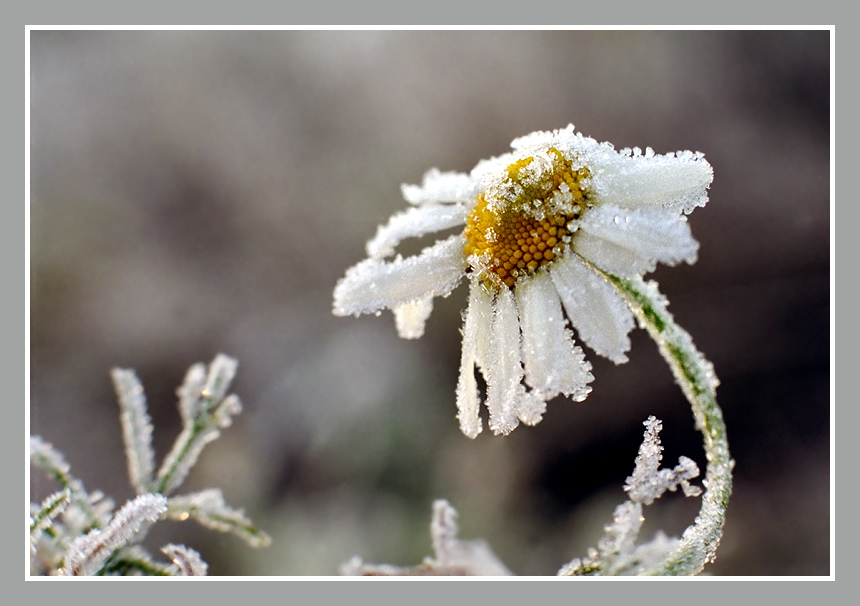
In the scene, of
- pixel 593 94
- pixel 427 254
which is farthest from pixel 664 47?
pixel 427 254

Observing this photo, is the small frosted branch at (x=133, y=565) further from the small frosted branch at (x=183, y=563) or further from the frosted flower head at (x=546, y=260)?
the frosted flower head at (x=546, y=260)

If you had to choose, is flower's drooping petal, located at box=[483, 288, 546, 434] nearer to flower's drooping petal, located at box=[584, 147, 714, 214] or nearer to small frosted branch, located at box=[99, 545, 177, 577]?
flower's drooping petal, located at box=[584, 147, 714, 214]

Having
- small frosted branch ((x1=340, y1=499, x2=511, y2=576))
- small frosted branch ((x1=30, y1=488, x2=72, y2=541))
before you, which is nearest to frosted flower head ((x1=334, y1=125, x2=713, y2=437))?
Result: small frosted branch ((x1=340, y1=499, x2=511, y2=576))

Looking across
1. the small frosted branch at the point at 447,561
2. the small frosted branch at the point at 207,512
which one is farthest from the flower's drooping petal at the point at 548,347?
the small frosted branch at the point at 207,512

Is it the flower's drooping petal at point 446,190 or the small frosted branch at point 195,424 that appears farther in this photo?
the small frosted branch at point 195,424

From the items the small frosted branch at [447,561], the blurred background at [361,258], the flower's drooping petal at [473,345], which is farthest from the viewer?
the blurred background at [361,258]

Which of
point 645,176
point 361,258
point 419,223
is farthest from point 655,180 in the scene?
point 361,258

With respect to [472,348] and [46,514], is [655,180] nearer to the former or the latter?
[472,348]
